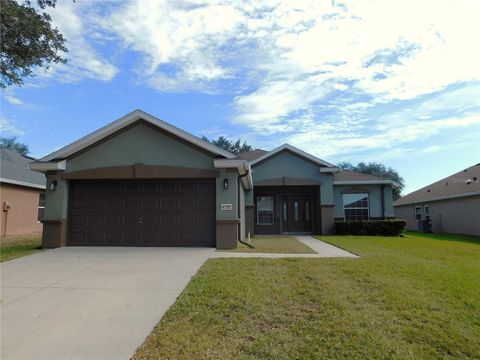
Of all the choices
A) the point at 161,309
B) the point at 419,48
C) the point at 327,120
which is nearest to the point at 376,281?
the point at 161,309

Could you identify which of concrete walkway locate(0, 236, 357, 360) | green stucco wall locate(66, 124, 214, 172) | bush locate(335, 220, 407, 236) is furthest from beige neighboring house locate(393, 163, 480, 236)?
green stucco wall locate(66, 124, 214, 172)

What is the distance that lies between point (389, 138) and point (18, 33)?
21906mm

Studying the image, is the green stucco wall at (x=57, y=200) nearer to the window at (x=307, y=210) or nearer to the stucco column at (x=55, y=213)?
the stucco column at (x=55, y=213)

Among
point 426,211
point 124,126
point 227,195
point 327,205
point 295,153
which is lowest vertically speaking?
point 426,211

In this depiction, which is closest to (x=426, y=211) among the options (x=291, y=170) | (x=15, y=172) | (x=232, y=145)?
(x=291, y=170)

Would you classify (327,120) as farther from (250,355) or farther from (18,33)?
(250,355)

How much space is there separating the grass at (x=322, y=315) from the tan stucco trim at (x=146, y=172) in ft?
15.1

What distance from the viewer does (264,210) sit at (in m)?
19.3

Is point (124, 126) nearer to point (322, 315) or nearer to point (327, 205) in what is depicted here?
point (322, 315)

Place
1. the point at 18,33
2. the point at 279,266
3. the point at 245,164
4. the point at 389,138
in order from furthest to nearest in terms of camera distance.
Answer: the point at 389,138 < the point at 245,164 < the point at 18,33 < the point at 279,266

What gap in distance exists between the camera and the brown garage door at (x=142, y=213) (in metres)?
11.9

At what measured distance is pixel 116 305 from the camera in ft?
18.3

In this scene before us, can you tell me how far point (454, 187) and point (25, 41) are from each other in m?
24.2

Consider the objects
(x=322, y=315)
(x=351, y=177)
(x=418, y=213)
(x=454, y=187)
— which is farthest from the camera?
(x=418, y=213)
